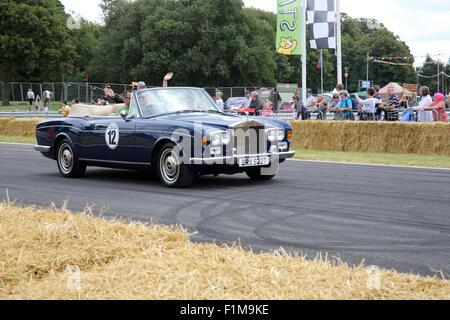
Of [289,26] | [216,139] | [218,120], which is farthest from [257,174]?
[289,26]

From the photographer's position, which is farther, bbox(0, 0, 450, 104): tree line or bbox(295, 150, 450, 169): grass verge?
bbox(0, 0, 450, 104): tree line

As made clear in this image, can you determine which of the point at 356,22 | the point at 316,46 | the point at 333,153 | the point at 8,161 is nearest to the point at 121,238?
the point at 8,161

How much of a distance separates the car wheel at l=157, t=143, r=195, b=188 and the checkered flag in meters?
16.6

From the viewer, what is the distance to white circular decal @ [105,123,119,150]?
977 cm

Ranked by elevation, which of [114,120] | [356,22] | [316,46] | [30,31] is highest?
[356,22]

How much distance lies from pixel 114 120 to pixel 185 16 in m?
55.1

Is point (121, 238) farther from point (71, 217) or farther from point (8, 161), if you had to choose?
point (8, 161)

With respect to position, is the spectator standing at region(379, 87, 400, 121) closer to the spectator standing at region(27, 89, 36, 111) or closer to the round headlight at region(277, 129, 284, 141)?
the round headlight at region(277, 129, 284, 141)

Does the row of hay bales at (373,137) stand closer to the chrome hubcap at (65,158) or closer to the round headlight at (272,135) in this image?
the round headlight at (272,135)

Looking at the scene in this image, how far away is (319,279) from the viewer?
10.2 feet

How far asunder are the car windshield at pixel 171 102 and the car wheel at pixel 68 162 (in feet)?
5.91

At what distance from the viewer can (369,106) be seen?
728 inches

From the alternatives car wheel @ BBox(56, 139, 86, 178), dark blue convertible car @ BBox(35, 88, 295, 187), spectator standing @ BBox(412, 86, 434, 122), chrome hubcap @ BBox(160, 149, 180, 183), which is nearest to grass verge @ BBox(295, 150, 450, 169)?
spectator standing @ BBox(412, 86, 434, 122)

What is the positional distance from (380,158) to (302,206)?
301 inches
